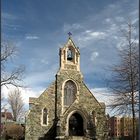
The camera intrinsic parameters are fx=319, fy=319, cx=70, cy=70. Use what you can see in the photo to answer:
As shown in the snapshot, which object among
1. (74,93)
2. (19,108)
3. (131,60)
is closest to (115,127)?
(19,108)

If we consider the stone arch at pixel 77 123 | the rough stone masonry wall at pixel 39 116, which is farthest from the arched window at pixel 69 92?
the stone arch at pixel 77 123

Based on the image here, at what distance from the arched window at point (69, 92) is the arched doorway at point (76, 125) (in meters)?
1.95

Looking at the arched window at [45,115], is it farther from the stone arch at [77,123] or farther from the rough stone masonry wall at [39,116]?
the stone arch at [77,123]

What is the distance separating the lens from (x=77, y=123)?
117 ft

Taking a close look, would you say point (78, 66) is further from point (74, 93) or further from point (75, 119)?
point (75, 119)

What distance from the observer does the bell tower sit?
38.2 metres

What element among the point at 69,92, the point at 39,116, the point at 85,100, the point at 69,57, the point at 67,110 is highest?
the point at 69,57

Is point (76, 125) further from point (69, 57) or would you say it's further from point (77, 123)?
point (69, 57)

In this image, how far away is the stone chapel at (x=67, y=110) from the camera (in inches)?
1352

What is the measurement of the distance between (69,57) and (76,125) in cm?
862

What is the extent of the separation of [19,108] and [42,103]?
1861cm

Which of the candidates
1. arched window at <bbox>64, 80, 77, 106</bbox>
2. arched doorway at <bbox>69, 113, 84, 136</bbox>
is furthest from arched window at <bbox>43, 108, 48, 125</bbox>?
arched doorway at <bbox>69, 113, 84, 136</bbox>

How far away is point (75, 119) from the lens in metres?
35.5

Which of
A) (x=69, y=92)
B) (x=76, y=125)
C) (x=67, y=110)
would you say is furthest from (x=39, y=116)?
(x=69, y=92)
